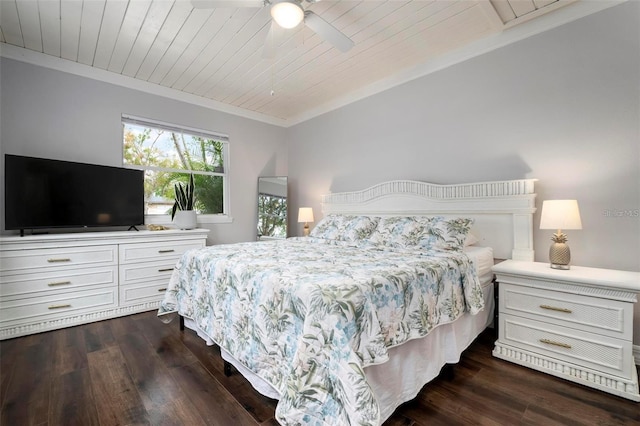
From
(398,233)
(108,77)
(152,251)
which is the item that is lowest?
(152,251)

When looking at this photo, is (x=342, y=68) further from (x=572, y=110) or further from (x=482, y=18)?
(x=572, y=110)

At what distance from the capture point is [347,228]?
115 inches

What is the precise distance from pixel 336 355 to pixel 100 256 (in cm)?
276

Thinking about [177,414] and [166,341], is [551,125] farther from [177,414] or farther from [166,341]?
→ [166,341]

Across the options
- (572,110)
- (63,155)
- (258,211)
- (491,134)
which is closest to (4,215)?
(63,155)

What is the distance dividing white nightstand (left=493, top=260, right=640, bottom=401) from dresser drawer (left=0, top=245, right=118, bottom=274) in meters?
3.50

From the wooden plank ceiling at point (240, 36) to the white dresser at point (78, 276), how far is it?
71.0 inches

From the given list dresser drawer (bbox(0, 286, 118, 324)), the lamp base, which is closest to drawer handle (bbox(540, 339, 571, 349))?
the lamp base

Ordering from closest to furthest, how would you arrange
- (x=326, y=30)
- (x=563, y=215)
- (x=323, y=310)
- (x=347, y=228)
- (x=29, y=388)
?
(x=323, y=310)
(x=29, y=388)
(x=563, y=215)
(x=326, y=30)
(x=347, y=228)

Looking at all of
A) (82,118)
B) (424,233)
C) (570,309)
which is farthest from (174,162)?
(570,309)

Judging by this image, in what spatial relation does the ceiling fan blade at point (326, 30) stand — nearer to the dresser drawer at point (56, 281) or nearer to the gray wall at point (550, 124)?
the gray wall at point (550, 124)

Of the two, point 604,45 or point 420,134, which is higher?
point 604,45

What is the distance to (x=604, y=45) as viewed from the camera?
6.53 ft

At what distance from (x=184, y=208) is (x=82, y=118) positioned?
1379 millimetres
